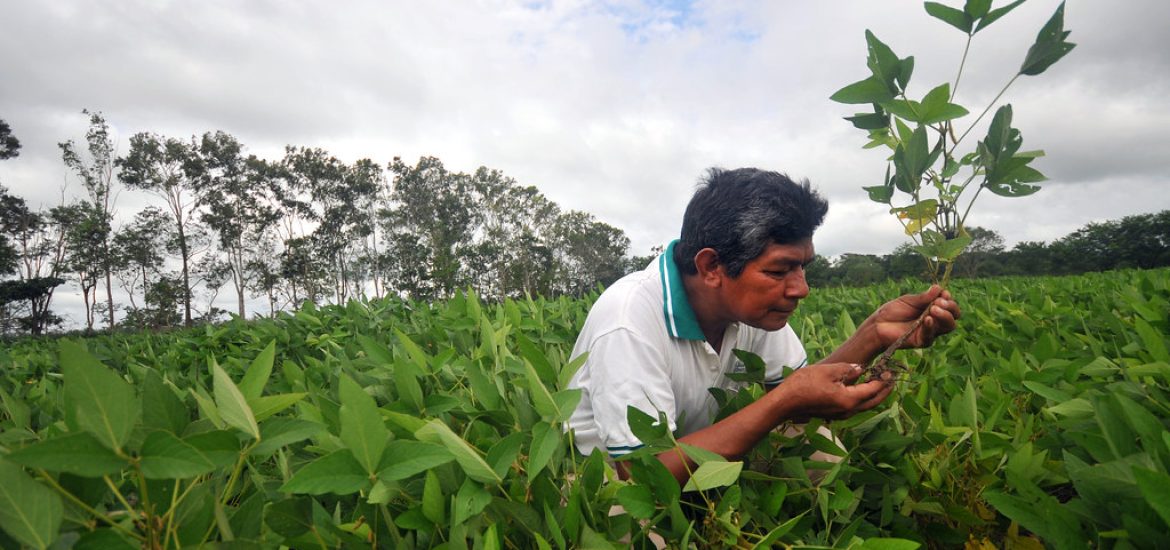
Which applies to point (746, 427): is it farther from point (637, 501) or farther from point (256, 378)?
point (256, 378)

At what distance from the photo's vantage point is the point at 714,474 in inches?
36.2

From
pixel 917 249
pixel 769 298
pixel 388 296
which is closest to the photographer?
pixel 917 249

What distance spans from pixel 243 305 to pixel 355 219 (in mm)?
9965

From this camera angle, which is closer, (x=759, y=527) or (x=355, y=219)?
(x=759, y=527)

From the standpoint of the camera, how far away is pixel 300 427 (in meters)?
0.76

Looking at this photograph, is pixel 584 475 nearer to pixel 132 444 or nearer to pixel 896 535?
pixel 132 444

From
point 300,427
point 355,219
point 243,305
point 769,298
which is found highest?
point 355,219

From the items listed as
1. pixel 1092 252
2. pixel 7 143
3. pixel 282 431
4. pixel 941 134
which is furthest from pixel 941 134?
pixel 1092 252

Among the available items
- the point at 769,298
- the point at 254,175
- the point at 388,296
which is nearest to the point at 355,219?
the point at 254,175

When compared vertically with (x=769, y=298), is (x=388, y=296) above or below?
above

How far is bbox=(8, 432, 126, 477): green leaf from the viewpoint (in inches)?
21.2

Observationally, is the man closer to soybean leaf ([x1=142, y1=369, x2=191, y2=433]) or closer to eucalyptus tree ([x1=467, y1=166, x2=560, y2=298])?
soybean leaf ([x1=142, y1=369, x2=191, y2=433])

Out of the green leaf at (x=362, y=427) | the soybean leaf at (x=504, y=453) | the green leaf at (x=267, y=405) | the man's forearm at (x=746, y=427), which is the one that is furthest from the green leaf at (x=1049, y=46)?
the green leaf at (x=267, y=405)

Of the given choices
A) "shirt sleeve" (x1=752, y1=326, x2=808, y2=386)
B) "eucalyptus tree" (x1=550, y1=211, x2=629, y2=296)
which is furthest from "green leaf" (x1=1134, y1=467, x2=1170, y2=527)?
"eucalyptus tree" (x1=550, y1=211, x2=629, y2=296)
